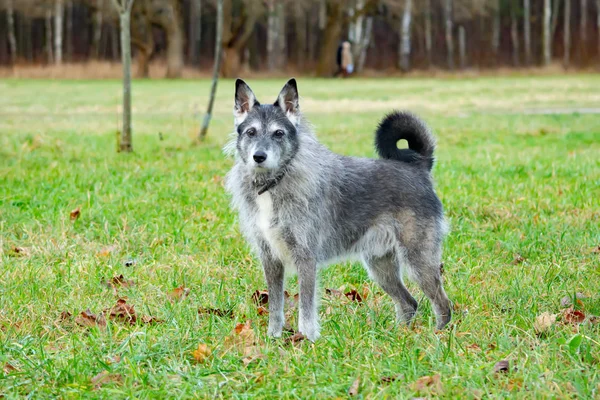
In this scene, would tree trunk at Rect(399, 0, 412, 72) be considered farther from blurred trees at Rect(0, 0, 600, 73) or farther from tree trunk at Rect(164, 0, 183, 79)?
tree trunk at Rect(164, 0, 183, 79)

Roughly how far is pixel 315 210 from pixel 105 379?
176 centimetres

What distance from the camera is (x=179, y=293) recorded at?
5.59m

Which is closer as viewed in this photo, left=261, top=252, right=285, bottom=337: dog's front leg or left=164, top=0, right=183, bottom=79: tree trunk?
left=261, top=252, right=285, bottom=337: dog's front leg

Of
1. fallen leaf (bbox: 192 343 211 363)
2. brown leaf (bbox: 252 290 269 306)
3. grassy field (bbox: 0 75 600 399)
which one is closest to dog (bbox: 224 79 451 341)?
grassy field (bbox: 0 75 600 399)

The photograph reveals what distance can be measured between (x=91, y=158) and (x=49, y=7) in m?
49.1

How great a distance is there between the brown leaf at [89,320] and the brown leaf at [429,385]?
210 cm

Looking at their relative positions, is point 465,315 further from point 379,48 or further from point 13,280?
point 379,48

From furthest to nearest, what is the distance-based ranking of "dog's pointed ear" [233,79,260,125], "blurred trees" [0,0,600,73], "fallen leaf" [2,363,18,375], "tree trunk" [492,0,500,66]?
"tree trunk" [492,0,500,66], "blurred trees" [0,0,600,73], "dog's pointed ear" [233,79,260,125], "fallen leaf" [2,363,18,375]

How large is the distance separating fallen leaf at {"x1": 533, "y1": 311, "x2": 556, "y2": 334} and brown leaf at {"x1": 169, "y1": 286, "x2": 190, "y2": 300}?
236 cm

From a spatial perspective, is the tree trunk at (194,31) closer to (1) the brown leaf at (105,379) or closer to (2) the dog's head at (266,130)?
(2) the dog's head at (266,130)

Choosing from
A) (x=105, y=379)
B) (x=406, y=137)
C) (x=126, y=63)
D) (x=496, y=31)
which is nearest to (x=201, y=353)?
(x=105, y=379)

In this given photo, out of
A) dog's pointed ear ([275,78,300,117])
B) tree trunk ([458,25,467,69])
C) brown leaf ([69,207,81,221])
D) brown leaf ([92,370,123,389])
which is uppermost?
tree trunk ([458,25,467,69])

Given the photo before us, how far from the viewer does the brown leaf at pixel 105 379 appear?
388 centimetres

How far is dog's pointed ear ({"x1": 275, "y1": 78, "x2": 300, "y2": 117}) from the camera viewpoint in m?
5.14
